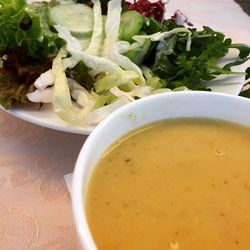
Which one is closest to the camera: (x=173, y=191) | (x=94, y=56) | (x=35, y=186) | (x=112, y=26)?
(x=173, y=191)

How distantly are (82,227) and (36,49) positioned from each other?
71 centimetres

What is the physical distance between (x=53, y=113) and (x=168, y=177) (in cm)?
49

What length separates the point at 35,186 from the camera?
3.04ft

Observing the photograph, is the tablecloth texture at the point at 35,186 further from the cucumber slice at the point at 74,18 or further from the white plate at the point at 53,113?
the cucumber slice at the point at 74,18

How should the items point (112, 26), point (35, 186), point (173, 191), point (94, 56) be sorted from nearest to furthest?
point (173, 191)
point (35, 186)
point (94, 56)
point (112, 26)

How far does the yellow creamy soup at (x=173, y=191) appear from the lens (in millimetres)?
531

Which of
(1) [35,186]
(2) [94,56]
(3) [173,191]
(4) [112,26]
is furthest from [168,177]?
(4) [112,26]

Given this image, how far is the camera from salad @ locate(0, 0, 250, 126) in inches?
41.6

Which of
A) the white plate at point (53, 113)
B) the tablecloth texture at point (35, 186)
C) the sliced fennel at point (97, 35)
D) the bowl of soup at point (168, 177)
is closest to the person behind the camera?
the bowl of soup at point (168, 177)

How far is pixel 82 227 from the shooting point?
0.49 m

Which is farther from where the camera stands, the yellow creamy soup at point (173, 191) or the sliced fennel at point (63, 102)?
the sliced fennel at point (63, 102)

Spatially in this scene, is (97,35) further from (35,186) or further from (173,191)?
(173,191)

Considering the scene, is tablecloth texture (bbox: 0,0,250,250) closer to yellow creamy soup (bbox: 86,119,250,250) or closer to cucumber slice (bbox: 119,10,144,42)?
yellow creamy soup (bbox: 86,119,250,250)

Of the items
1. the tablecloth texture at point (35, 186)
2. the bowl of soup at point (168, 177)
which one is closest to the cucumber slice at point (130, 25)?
the tablecloth texture at point (35, 186)
